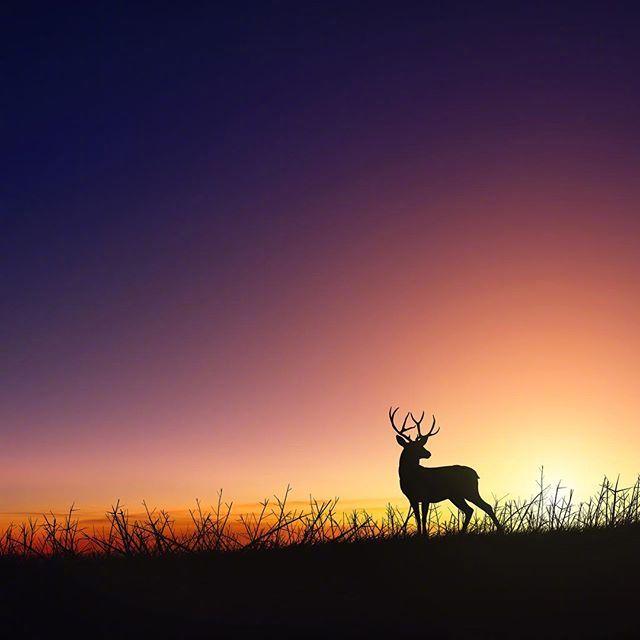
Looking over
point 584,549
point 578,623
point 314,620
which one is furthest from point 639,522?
point 314,620

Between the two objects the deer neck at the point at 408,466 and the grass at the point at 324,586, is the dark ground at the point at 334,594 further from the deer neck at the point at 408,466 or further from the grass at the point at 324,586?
the deer neck at the point at 408,466

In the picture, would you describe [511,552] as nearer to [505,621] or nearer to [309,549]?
[309,549]

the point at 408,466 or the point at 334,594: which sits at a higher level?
the point at 408,466

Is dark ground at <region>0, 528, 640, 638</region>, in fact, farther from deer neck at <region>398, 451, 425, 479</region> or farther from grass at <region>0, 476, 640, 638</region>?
deer neck at <region>398, 451, 425, 479</region>

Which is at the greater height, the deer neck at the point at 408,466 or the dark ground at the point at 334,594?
the deer neck at the point at 408,466

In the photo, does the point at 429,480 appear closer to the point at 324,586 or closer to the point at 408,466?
the point at 408,466

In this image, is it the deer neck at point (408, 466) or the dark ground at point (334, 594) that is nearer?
the dark ground at point (334, 594)

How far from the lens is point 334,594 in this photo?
6.41 m

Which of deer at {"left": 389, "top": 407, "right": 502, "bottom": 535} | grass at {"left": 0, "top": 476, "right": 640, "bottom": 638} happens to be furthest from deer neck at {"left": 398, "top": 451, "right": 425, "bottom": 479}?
grass at {"left": 0, "top": 476, "right": 640, "bottom": 638}

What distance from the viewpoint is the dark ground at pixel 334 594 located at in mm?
5489

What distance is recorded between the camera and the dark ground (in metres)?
5.49

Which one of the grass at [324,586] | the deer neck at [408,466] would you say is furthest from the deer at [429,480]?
the grass at [324,586]

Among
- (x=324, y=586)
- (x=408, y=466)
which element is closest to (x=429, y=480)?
(x=408, y=466)

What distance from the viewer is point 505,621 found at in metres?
5.71
